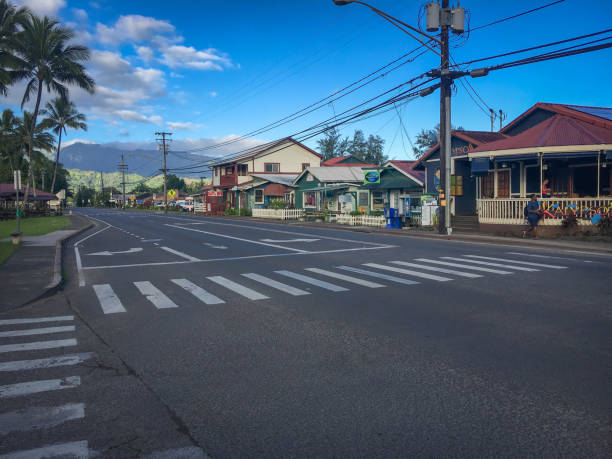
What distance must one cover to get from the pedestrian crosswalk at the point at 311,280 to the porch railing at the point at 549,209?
9264mm

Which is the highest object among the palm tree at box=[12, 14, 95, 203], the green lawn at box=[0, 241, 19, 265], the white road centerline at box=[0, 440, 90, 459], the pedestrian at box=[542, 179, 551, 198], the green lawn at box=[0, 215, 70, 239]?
the palm tree at box=[12, 14, 95, 203]

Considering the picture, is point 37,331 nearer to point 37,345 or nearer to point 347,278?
point 37,345

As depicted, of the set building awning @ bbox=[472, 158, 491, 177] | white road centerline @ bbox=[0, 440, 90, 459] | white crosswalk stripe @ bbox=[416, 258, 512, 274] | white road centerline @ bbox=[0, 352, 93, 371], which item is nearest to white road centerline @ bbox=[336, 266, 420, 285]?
white crosswalk stripe @ bbox=[416, 258, 512, 274]

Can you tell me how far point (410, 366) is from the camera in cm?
505

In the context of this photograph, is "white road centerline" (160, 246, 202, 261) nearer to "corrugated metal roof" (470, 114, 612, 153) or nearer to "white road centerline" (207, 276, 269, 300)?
"white road centerline" (207, 276, 269, 300)

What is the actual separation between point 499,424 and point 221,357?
290cm

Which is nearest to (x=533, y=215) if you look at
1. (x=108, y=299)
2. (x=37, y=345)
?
(x=108, y=299)

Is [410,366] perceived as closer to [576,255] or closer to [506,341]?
[506,341]

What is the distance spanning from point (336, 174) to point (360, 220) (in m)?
12.9

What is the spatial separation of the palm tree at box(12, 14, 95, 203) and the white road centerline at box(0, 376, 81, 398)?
37704mm

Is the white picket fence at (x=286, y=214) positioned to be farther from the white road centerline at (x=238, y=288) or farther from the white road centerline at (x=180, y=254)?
the white road centerline at (x=238, y=288)

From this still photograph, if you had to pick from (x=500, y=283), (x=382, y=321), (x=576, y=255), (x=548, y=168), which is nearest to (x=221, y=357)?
(x=382, y=321)

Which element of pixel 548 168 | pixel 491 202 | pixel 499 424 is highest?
pixel 548 168

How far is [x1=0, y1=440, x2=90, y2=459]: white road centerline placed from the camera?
3336 millimetres
